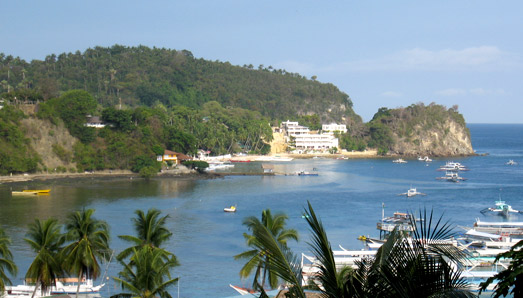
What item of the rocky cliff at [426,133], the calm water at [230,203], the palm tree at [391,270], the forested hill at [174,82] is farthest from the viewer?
the forested hill at [174,82]

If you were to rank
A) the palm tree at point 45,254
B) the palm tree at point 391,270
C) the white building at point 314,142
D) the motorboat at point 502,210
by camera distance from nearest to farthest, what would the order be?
the palm tree at point 391,270
the palm tree at point 45,254
the motorboat at point 502,210
the white building at point 314,142

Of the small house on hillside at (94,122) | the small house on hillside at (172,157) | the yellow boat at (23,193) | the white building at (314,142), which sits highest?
the small house on hillside at (94,122)

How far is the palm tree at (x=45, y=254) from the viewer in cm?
1630

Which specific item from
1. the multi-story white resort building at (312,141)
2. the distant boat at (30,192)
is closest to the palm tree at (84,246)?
the distant boat at (30,192)

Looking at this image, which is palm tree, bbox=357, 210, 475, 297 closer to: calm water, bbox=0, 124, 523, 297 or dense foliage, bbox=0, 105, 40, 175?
calm water, bbox=0, 124, 523, 297

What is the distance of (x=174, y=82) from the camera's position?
11775 centimetres

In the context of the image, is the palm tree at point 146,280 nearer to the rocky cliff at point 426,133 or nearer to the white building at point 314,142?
the white building at point 314,142

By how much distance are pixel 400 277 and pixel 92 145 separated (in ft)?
200

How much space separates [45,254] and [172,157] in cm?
4969

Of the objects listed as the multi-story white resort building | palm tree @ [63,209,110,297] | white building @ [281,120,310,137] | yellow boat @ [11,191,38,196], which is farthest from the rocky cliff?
palm tree @ [63,209,110,297]

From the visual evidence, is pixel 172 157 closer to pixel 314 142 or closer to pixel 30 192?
pixel 30 192

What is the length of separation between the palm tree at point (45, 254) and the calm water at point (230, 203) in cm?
610

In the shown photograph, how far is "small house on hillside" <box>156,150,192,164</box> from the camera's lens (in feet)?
213

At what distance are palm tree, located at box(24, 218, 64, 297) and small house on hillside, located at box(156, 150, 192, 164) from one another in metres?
47.5
